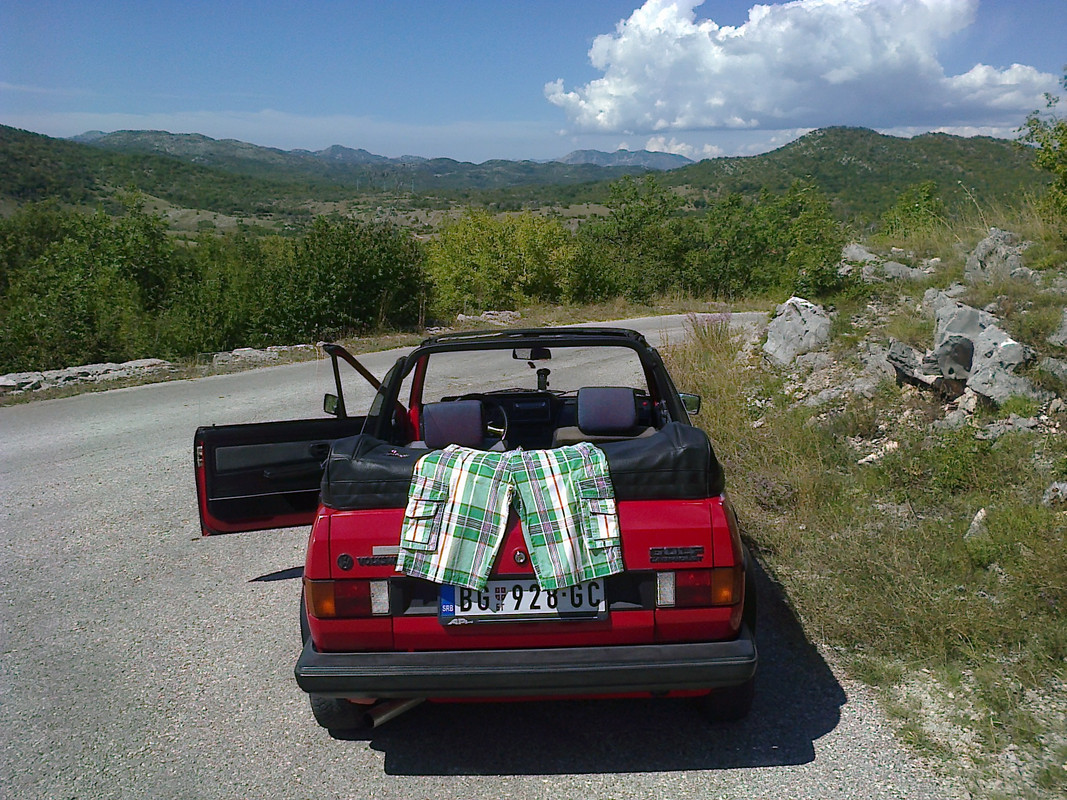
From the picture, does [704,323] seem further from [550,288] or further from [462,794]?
[550,288]

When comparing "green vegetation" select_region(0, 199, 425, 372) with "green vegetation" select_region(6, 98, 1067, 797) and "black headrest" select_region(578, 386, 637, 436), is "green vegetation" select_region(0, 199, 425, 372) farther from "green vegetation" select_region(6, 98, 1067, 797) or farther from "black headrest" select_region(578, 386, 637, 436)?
"black headrest" select_region(578, 386, 637, 436)

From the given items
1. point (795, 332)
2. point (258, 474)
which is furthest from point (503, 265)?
point (258, 474)

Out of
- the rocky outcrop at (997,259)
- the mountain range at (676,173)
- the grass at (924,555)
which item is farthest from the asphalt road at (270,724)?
the mountain range at (676,173)

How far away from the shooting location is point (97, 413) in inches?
434

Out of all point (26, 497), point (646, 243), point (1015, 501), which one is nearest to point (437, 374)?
point (26, 497)

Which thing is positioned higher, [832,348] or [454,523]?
[454,523]

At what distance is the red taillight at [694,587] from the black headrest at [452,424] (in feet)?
3.69

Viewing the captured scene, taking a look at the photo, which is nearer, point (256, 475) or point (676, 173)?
point (256, 475)

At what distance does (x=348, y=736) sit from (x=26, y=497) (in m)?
5.29

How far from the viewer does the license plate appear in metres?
2.97

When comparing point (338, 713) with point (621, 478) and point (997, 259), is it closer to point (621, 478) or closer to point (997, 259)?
point (621, 478)

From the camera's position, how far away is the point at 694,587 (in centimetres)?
297

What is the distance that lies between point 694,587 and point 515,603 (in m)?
0.64

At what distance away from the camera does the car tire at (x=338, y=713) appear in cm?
329
